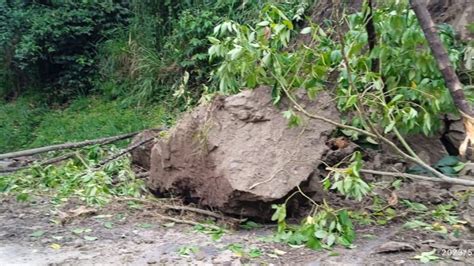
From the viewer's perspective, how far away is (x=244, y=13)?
10531mm

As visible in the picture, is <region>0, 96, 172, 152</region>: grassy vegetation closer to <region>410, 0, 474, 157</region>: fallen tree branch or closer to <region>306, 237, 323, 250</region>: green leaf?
<region>410, 0, 474, 157</region>: fallen tree branch

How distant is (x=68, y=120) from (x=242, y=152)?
8166 millimetres

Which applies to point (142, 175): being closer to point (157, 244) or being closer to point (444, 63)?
point (157, 244)

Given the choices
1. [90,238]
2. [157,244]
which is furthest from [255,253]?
[90,238]

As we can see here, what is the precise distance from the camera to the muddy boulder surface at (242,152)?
494 cm

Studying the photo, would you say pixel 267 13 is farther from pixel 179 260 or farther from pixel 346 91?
pixel 179 260

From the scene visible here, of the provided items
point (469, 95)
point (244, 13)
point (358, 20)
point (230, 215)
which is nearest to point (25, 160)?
point (244, 13)

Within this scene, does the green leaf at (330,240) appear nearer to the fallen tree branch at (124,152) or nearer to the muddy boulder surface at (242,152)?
the muddy boulder surface at (242,152)

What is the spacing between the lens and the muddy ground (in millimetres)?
4273

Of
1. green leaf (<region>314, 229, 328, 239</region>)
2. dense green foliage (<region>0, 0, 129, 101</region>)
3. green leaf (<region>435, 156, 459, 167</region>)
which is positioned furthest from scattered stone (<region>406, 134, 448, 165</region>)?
dense green foliage (<region>0, 0, 129, 101</region>)

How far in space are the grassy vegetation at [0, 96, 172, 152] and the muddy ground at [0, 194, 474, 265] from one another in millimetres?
5061

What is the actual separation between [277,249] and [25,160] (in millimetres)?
5629

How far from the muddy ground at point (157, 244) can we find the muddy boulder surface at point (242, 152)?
29cm

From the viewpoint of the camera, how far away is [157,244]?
468 centimetres
